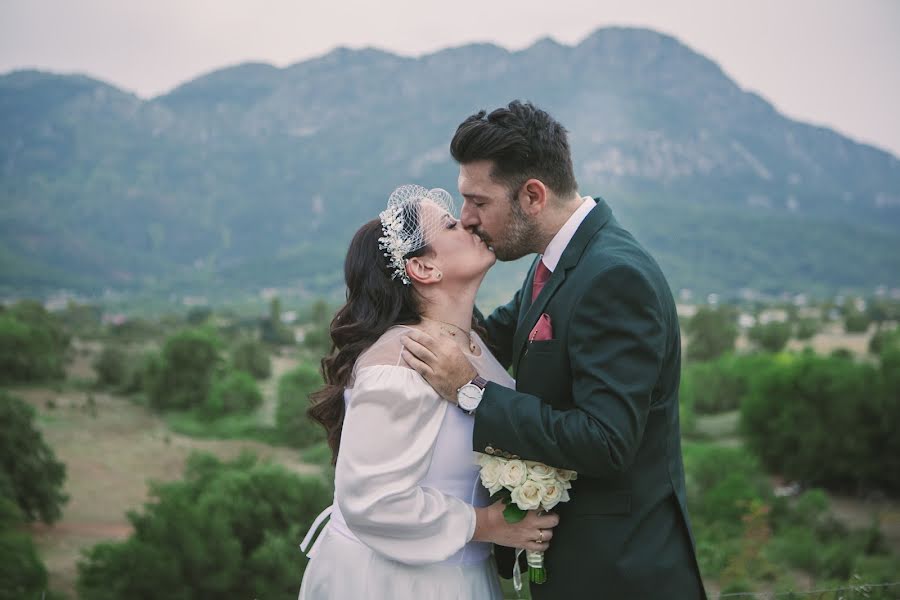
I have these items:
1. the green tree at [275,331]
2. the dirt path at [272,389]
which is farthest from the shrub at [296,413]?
the green tree at [275,331]

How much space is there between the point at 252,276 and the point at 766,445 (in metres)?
116

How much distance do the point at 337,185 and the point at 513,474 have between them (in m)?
169

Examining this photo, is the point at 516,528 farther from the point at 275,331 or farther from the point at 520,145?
the point at 275,331

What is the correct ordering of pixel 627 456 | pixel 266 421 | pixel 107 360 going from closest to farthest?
pixel 627 456, pixel 266 421, pixel 107 360

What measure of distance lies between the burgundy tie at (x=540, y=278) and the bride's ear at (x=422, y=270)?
371 mm

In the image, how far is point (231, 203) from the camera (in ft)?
552

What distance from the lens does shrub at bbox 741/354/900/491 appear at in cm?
2662

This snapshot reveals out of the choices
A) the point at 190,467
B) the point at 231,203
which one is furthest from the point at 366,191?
the point at 190,467

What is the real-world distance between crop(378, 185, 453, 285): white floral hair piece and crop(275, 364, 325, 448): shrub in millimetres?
37360

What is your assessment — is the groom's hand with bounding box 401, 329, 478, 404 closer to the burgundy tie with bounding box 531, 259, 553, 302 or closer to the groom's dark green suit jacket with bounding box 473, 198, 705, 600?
the groom's dark green suit jacket with bounding box 473, 198, 705, 600

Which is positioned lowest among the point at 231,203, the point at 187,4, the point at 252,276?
the point at 252,276

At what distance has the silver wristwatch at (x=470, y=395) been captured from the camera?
2785mm

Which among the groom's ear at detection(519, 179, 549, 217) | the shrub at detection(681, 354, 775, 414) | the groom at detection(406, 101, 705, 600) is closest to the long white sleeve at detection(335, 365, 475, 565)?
the groom at detection(406, 101, 705, 600)

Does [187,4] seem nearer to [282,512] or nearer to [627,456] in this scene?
[282,512]
